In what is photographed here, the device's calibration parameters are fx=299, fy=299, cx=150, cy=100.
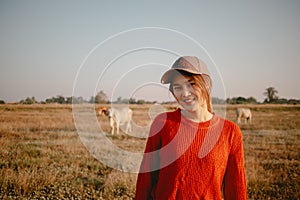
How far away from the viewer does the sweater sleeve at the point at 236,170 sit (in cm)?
192

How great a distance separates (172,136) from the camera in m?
1.88

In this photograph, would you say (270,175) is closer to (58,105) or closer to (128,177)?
(128,177)

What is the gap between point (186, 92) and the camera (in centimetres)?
182

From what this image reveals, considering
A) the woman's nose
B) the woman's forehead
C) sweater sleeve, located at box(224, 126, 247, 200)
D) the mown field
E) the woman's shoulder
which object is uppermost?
the woman's forehead

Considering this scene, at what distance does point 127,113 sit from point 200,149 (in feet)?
46.2

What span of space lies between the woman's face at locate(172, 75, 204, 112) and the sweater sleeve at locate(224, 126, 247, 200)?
1.08ft

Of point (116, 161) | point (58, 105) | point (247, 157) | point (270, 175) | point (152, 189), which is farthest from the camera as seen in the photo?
point (58, 105)

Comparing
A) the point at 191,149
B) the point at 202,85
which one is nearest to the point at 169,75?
the point at 202,85

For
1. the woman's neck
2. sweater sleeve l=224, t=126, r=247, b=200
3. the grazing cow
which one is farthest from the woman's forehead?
the grazing cow

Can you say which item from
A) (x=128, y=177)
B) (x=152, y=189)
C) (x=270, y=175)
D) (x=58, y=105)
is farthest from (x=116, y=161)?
(x=58, y=105)

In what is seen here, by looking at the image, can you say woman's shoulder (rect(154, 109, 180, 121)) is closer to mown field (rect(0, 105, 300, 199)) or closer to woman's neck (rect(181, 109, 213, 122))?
woman's neck (rect(181, 109, 213, 122))

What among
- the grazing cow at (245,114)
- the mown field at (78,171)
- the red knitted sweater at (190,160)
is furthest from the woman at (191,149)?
the grazing cow at (245,114)

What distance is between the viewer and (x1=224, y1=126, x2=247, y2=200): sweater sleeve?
1924mm

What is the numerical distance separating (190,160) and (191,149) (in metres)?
0.07
